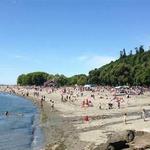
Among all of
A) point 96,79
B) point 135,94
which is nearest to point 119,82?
point 96,79

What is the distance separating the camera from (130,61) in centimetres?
18788

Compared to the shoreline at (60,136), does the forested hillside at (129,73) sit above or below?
above

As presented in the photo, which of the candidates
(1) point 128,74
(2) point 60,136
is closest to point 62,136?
(2) point 60,136

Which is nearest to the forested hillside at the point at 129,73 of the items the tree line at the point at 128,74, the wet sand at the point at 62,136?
the tree line at the point at 128,74

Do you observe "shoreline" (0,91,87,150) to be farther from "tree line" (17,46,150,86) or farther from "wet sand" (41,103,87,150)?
"tree line" (17,46,150,86)

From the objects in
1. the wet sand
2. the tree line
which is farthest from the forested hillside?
the wet sand

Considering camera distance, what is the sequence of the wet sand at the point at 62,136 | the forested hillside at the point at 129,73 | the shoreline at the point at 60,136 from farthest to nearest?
the forested hillside at the point at 129,73, the shoreline at the point at 60,136, the wet sand at the point at 62,136

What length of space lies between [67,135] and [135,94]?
211ft

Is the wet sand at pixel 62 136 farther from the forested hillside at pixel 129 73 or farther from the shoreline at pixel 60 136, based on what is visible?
the forested hillside at pixel 129 73

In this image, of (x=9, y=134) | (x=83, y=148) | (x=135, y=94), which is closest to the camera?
(x=83, y=148)

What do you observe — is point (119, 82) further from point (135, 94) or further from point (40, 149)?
point (40, 149)

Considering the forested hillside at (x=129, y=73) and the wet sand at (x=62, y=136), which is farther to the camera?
the forested hillside at (x=129, y=73)

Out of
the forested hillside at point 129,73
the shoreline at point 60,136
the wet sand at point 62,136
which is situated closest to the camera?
the wet sand at point 62,136

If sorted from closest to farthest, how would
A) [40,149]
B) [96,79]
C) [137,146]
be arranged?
[137,146] < [40,149] < [96,79]
